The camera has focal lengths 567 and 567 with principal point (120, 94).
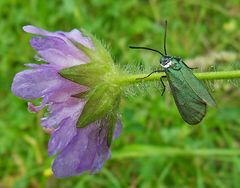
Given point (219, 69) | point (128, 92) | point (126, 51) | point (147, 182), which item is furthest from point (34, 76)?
point (126, 51)

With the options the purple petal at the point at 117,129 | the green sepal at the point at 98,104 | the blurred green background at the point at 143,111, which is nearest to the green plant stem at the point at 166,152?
the blurred green background at the point at 143,111

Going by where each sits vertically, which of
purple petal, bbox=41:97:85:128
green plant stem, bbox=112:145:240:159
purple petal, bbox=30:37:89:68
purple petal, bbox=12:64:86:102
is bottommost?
green plant stem, bbox=112:145:240:159

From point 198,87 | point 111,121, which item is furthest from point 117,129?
point 198,87

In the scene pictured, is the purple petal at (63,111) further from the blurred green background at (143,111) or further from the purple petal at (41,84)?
the blurred green background at (143,111)

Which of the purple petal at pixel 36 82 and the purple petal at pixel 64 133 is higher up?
the purple petal at pixel 36 82

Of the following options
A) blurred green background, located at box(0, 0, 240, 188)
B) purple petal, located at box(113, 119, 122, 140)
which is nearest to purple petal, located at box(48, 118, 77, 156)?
purple petal, located at box(113, 119, 122, 140)

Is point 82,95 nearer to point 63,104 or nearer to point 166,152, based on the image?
point 63,104

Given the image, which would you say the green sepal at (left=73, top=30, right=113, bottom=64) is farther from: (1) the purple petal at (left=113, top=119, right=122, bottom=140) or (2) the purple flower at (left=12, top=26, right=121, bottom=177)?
(1) the purple petal at (left=113, top=119, right=122, bottom=140)
